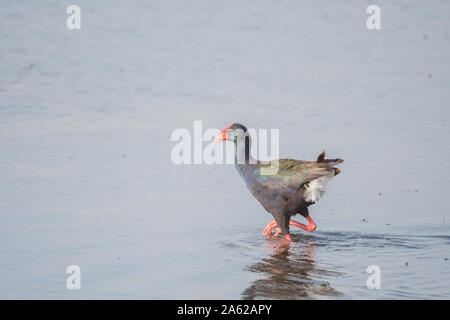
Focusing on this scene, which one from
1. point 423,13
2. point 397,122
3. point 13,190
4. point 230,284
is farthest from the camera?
point 423,13

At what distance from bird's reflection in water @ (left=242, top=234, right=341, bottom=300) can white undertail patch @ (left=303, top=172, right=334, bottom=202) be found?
518 mm

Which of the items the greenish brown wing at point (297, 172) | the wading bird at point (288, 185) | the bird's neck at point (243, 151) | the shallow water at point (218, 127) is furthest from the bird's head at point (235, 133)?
the shallow water at point (218, 127)

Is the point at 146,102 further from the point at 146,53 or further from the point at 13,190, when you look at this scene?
the point at 13,190

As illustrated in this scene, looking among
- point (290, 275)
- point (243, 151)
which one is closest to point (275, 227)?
point (243, 151)

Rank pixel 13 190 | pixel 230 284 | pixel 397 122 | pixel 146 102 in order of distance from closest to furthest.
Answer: pixel 230 284 < pixel 13 190 < pixel 397 122 < pixel 146 102

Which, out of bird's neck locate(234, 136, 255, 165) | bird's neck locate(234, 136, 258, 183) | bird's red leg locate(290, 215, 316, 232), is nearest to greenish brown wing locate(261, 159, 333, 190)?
bird's neck locate(234, 136, 258, 183)

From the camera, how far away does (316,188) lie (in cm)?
860

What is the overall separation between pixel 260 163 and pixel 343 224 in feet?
4.11

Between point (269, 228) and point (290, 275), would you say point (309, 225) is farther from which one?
point (290, 275)

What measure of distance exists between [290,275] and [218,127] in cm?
504

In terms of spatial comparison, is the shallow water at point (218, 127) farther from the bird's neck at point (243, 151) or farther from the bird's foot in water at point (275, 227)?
the bird's neck at point (243, 151)

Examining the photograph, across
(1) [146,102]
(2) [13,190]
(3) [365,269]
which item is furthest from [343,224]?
(1) [146,102]

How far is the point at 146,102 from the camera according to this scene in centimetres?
1344

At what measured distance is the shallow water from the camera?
7250 millimetres
